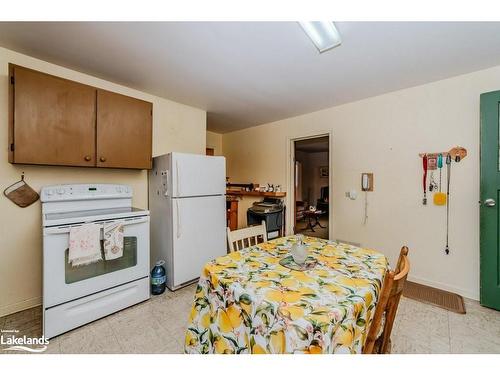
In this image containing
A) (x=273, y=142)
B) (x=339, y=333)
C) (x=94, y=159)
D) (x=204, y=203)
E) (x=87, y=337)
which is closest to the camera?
(x=339, y=333)

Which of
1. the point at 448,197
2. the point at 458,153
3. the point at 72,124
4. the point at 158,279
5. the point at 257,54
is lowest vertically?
the point at 158,279

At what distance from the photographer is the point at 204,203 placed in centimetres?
251

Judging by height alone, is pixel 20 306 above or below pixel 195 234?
below

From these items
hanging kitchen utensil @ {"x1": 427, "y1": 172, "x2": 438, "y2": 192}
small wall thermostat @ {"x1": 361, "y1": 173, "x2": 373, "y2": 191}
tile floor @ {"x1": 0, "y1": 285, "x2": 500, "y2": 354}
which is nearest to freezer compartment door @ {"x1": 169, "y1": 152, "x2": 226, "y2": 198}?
tile floor @ {"x1": 0, "y1": 285, "x2": 500, "y2": 354}

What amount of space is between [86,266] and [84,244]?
0.20 metres

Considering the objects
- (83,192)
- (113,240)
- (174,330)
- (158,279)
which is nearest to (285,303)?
(174,330)

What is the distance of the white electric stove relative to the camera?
5.16ft

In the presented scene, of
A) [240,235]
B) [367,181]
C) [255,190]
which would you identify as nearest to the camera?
[240,235]

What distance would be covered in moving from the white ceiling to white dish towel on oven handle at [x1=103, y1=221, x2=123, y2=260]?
1424mm

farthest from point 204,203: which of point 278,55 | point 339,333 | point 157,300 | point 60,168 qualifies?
point 339,333

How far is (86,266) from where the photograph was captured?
1.71 metres

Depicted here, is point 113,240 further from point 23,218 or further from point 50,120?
point 50,120
